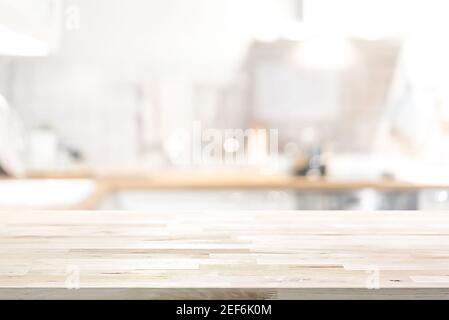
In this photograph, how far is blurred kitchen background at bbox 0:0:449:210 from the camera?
2.56 m

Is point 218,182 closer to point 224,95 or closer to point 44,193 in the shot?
point 224,95

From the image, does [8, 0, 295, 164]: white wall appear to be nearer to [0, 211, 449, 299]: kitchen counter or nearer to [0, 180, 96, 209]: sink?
[0, 180, 96, 209]: sink

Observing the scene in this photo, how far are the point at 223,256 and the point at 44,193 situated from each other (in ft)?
4.83

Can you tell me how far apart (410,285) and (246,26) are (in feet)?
7.65

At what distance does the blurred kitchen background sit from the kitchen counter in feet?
5.96

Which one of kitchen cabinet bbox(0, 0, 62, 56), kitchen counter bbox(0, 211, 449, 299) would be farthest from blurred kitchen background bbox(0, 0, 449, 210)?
kitchen counter bbox(0, 211, 449, 299)

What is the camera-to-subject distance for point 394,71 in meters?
2.62

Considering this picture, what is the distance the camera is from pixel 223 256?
484mm

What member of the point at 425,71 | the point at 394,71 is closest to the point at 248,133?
the point at 394,71

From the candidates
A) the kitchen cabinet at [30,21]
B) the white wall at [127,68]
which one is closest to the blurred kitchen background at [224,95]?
the white wall at [127,68]

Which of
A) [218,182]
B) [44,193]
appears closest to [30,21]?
[44,193]

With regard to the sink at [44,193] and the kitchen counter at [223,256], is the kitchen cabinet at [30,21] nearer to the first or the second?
the sink at [44,193]
